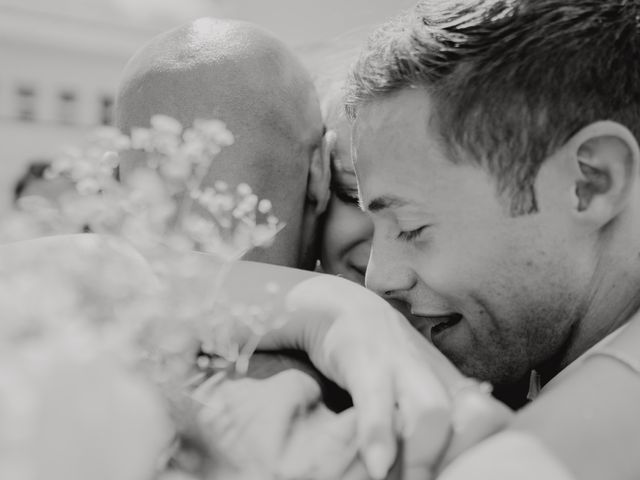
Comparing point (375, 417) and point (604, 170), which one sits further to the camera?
point (604, 170)

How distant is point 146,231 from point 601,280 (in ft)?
3.99

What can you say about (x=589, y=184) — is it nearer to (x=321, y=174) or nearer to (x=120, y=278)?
(x=321, y=174)

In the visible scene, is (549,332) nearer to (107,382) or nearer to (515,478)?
(515,478)

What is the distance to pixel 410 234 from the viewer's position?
1735mm

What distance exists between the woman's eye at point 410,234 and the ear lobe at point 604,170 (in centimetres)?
35

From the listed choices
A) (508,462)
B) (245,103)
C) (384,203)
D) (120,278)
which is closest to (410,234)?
(384,203)

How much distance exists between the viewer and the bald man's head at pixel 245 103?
84.3 inches

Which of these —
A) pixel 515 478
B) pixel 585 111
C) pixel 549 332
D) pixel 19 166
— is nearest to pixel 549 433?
pixel 515 478

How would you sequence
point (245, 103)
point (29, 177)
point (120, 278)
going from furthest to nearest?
point (29, 177)
point (245, 103)
point (120, 278)

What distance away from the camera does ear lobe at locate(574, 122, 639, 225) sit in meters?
1.64

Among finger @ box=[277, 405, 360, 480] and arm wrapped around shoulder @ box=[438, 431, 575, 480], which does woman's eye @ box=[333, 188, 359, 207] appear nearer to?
finger @ box=[277, 405, 360, 480]

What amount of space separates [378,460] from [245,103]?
4.62 feet

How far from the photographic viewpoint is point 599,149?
1.65 meters

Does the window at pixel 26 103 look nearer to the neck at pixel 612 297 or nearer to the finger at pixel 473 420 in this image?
the neck at pixel 612 297
